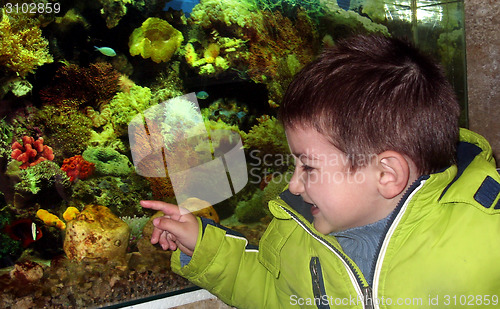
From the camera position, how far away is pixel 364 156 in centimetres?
133

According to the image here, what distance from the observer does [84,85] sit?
2.21m

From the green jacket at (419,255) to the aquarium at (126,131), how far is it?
89 cm

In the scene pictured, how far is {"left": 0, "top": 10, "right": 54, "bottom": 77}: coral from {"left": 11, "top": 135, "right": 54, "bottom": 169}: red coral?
0.33 metres

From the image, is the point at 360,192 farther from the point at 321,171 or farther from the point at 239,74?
the point at 239,74

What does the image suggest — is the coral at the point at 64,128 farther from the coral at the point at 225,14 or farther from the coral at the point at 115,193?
the coral at the point at 225,14

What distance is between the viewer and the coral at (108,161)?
7.42 feet

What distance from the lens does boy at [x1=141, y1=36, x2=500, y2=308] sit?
122 cm

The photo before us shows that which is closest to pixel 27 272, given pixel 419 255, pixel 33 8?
pixel 33 8

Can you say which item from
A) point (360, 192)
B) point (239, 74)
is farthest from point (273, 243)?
point (239, 74)

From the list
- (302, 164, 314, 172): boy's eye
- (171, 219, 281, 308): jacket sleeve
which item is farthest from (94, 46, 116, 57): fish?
(302, 164, 314, 172): boy's eye

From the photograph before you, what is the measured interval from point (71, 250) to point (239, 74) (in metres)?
1.46

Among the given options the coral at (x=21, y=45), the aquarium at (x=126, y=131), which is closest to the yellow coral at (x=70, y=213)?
the aquarium at (x=126, y=131)

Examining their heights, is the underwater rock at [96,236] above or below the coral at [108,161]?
below

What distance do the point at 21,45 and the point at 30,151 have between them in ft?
1.73
